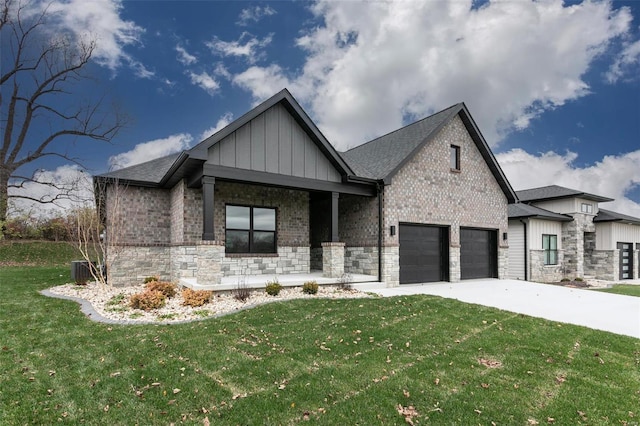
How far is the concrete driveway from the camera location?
773 centimetres

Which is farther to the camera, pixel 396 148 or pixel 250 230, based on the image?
pixel 396 148

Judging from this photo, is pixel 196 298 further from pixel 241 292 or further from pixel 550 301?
pixel 550 301

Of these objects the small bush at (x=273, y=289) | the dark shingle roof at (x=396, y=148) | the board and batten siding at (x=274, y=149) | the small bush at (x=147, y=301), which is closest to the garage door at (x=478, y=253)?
the dark shingle roof at (x=396, y=148)

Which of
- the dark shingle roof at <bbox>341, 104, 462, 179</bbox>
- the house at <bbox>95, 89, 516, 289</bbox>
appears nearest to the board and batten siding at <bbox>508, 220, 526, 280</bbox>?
the house at <bbox>95, 89, 516, 289</bbox>

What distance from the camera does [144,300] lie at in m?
7.88

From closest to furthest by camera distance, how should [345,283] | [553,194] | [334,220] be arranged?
[345,283] < [334,220] < [553,194]

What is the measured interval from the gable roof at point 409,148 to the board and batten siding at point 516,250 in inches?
121

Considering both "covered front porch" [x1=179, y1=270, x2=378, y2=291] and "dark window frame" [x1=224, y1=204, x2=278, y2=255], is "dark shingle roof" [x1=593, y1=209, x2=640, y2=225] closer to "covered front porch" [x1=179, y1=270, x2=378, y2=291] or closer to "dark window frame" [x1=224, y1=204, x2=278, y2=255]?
"covered front porch" [x1=179, y1=270, x2=378, y2=291]

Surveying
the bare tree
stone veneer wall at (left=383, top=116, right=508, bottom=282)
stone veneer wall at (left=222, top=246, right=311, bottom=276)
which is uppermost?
the bare tree

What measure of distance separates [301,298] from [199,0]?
39.6 ft

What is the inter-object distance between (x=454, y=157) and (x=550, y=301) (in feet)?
23.1

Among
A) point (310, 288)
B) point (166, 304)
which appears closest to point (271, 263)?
point (310, 288)

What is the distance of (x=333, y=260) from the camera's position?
37.5ft

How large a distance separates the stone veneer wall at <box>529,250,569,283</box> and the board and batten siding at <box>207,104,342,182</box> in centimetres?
1336
